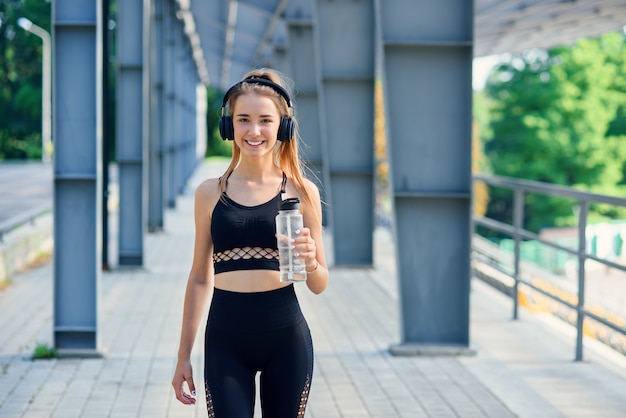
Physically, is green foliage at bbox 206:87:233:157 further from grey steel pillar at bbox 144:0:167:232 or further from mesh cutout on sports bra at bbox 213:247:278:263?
mesh cutout on sports bra at bbox 213:247:278:263

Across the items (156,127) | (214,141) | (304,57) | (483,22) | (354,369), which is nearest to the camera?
(354,369)

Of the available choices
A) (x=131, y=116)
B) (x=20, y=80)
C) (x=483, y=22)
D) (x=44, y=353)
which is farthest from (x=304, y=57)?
(x=20, y=80)

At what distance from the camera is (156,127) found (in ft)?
66.0

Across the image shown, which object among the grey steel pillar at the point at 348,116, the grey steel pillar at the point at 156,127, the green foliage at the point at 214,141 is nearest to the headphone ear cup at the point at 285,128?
the grey steel pillar at the point at 348,116

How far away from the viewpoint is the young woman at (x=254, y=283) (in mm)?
3539

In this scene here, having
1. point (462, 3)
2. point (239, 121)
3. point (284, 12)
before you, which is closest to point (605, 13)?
point (284, 12)

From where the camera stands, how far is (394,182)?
27.3 ft

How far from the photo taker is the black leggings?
11.6ft

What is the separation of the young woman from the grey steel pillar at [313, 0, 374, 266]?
9.64 meters

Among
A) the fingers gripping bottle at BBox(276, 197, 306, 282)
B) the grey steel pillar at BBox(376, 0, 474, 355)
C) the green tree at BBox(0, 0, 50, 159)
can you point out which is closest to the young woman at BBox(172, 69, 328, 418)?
the fingers gripping bottle at BBox(276, 197, 306, 282)

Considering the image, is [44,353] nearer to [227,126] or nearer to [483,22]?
[227,126]

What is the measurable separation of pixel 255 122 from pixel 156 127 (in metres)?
16.8

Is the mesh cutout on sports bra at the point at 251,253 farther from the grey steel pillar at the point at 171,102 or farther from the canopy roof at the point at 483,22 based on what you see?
the grey steel pillar at the point at 171,102

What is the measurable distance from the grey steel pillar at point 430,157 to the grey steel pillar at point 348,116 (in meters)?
4.97
